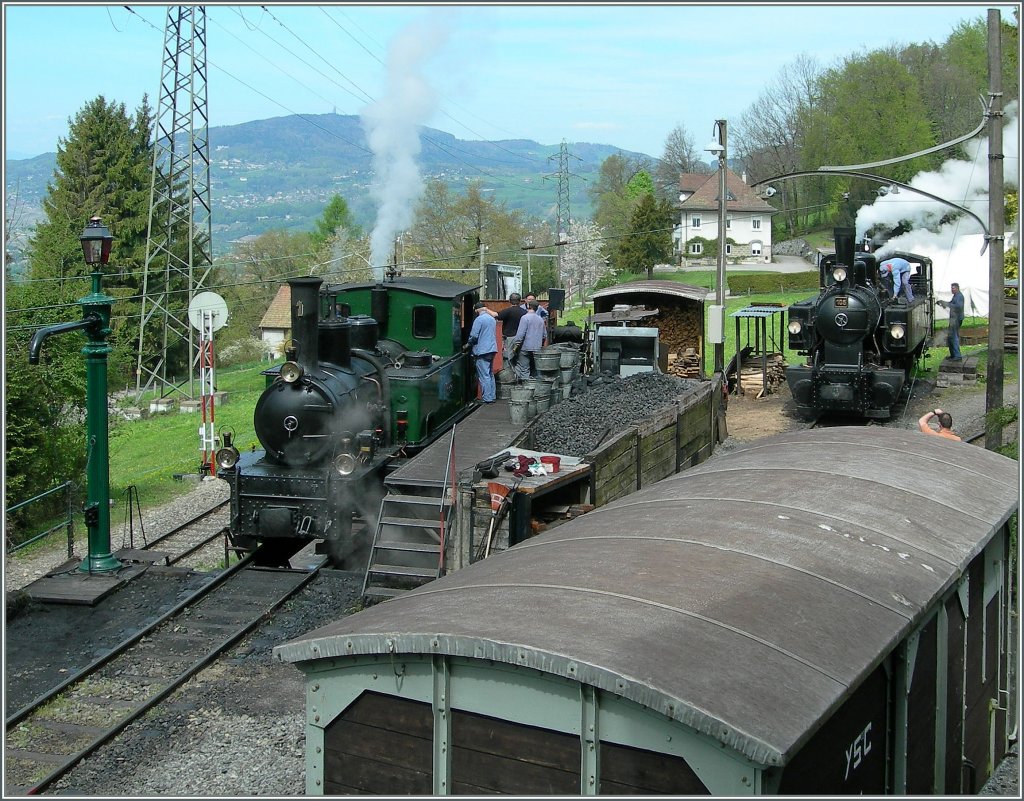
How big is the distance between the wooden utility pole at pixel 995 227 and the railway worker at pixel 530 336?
21.2 ft

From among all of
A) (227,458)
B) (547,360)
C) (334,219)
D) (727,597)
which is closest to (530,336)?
(547,360)

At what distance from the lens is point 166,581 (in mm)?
12367

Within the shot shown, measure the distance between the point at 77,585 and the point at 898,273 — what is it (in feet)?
58.8

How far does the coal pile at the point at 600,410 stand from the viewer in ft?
45.9

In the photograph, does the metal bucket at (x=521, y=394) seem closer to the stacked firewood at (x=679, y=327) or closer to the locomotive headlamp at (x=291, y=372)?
the locomotive headlamp at (x=291, y=372)

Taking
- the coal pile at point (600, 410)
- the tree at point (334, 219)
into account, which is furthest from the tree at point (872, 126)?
the coal pile at point (600, 410)

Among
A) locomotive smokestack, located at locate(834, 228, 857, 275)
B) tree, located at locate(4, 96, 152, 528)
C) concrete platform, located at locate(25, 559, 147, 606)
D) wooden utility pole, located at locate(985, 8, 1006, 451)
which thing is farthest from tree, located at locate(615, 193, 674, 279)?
concrete platform, located at locate(25, 559, 147, 606)

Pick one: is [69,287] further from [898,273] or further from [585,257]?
[585,257]

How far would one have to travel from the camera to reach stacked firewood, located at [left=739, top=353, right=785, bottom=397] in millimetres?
24516

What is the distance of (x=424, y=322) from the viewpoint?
15.6 meters

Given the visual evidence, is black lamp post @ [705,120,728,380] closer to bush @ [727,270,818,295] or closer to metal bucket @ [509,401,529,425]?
metal bucket @ [509,401,529,425]

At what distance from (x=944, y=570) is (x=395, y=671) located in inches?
129

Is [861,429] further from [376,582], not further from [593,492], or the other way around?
[376,582]

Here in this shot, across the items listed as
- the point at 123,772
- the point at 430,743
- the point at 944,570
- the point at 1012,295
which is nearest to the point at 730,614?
the point at 430,743
